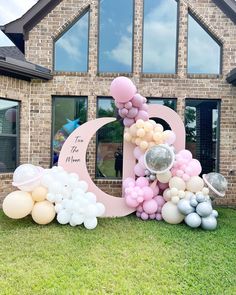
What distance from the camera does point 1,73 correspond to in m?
5.93

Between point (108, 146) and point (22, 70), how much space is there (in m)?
2.66

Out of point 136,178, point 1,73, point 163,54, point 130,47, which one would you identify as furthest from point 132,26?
point 136,178

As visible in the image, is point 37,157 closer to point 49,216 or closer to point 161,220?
point 49,216

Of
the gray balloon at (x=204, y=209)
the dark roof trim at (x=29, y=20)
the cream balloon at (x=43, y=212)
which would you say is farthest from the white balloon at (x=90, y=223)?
the dark roof trim at (x=29, y=20)

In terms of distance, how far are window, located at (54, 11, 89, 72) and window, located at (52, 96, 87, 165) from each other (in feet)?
2.71

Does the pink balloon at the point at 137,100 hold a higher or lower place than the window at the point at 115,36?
lower

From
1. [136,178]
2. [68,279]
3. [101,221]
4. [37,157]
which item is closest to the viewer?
[68,279]

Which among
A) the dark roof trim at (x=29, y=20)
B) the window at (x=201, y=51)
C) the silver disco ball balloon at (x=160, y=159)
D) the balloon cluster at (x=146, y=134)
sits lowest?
the silver disco ball balloon at (x=160, y=159)

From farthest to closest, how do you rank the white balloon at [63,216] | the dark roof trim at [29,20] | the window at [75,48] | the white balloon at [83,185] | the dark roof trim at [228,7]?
the window at [75,48], the dark roof trim at [29,20], the dark roof trim at [228,7], the white balloon at [83,185], the white balloon at [63,216]

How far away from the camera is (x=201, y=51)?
6.73 meters

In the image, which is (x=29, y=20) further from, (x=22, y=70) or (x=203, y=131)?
(x=203, y=131)

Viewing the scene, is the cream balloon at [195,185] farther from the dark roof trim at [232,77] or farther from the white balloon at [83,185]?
the dark roof trim at [232,77]

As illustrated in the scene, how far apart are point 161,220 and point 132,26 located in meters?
4.78

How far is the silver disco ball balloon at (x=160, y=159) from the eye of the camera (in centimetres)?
496
